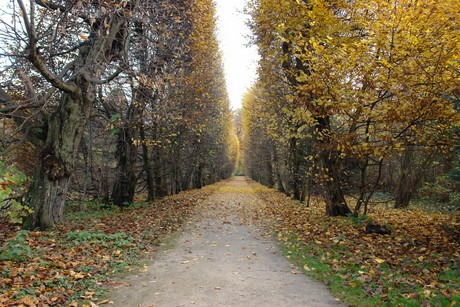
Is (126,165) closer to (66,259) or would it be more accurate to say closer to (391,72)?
(66,259)

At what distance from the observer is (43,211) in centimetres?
834

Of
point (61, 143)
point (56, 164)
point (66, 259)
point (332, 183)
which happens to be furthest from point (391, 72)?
point (56, 164)

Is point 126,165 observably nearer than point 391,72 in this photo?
No

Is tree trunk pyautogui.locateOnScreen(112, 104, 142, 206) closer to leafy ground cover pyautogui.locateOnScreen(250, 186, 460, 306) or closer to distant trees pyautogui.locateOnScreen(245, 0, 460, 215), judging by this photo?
leafy ground cover pyautogui.locateOnScreen(250, 186, 460, 306)

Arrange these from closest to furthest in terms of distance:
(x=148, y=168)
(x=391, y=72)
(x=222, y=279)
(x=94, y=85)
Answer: (x=222, y=279)
(x=391, y=72)
(x=94, y=85)
(x=148, y=168)

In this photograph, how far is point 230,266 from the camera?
22.0 feet

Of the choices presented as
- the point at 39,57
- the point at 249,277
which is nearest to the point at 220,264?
the point at 249,277

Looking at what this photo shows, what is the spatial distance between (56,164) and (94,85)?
2.55 meters

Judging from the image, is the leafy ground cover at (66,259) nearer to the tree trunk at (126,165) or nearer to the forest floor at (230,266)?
the forest floor at (230,266)

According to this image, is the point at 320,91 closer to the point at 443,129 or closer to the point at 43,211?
the point at 443,129

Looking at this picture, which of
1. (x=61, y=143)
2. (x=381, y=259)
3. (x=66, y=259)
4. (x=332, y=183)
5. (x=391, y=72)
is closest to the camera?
(x=66, y=259)

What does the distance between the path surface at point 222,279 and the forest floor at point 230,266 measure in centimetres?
2

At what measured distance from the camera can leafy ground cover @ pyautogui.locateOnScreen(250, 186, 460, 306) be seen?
191 inches

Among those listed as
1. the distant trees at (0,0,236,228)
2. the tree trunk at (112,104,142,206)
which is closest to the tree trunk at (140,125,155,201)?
the distant trees at (0,0,236,228)
